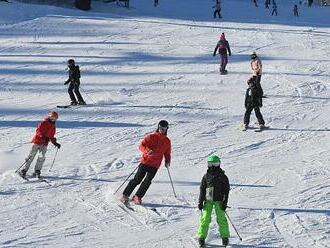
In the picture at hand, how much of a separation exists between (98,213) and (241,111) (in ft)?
27.9

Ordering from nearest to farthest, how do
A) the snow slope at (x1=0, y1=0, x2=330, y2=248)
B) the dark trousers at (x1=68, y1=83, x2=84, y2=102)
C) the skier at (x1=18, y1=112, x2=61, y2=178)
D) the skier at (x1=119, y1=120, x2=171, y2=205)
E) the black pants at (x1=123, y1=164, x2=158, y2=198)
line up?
the snow slope at (x1=0, y1=0, x2=330, y2=248)
the skier at (x1=119, y1=120, x2=171, y2=205)
the black pants at (x1=123, y1=164, x2=158, y2=198)
the skier at (x1=18, y1=112, x2=61, y2=178)
the dark trousers at (x1=68, y1=83, x2=84, y2=102)

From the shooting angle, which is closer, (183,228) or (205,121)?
(183,228)

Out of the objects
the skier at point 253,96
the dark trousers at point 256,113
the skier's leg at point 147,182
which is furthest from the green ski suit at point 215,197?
the dark trousers at point 256,113

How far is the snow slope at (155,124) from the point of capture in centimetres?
1023

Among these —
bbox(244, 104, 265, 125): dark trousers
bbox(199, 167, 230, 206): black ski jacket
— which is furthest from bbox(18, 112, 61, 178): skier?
bbox(244, 104, 265, 125): dark trousers

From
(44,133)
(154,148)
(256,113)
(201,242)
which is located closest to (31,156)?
(44,133)

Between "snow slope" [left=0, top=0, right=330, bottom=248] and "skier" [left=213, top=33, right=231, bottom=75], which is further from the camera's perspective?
"skier" [left=213, top=33, right=231, bottom=75]

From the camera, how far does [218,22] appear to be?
3547 cm

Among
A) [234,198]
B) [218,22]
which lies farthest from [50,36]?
[234,198]

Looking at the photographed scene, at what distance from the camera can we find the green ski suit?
9172 mm

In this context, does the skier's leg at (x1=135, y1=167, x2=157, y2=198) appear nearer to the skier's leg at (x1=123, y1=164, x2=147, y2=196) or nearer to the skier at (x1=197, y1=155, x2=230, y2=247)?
the skier's leg at (x1=123, y1=164, x2=147, y2=196)

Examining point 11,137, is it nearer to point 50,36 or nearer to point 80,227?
point 80,227

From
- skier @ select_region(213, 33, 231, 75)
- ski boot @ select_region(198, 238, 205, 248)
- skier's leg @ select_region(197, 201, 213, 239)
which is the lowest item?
ski boot @ select_region(198, 238, 205, 248)

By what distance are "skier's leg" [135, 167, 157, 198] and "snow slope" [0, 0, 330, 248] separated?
0.41 meters
